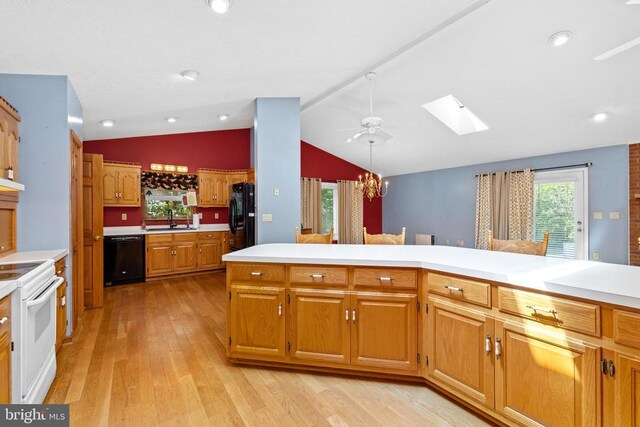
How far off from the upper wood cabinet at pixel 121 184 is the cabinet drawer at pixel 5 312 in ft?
13.6

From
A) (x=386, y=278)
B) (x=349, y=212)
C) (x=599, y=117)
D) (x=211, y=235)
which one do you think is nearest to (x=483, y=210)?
(x=599, y=117)

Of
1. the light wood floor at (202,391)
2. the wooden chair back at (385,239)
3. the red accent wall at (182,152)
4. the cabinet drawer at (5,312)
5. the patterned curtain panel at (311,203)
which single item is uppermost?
the red accent wall at (182,152)

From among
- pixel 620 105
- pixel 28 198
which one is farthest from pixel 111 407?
pixel 620 105

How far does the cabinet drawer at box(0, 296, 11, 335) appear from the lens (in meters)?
1.41

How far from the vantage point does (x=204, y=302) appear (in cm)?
402

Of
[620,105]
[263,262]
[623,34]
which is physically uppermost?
[623,34]

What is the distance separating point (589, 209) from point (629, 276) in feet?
14.6

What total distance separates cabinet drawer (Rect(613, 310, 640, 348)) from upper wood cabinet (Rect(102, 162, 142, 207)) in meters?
5.99

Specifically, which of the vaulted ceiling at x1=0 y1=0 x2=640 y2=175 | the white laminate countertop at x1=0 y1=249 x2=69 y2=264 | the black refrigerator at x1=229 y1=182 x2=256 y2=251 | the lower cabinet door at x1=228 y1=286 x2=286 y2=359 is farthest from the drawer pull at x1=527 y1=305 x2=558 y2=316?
the black refrigerator at x1=229 y1=182 x2=256 y2=251

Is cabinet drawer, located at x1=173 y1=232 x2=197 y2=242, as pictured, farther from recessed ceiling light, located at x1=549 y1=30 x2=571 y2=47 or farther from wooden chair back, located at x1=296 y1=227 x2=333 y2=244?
recessed ceiling light, located at x1=549 y1=30 x2=571 y2=47

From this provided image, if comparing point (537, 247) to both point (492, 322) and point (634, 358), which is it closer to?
point (492, 322)

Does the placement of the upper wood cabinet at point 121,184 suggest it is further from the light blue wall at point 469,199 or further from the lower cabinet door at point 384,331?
the light blue wall at point 469,199

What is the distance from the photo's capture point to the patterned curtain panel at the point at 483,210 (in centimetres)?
612

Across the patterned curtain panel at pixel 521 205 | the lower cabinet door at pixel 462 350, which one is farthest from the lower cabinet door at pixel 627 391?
the patterned curtain panel at pixel 521 205
